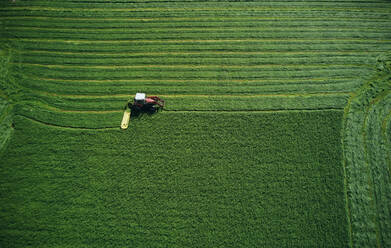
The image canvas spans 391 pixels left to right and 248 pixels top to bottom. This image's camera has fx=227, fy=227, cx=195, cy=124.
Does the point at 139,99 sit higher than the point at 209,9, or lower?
lower

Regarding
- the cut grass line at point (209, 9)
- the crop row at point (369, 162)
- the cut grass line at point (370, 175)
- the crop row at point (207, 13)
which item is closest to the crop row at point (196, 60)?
the crop row at point (369, 162)

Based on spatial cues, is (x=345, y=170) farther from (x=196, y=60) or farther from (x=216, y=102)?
(x=196, y=60)

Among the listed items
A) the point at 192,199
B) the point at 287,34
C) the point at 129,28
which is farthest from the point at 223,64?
the point at 192,199

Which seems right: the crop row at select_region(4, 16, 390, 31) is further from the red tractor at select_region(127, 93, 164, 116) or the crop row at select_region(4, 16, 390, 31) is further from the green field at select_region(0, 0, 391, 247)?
the red tractor at select_region(127, 93, 164, 116)

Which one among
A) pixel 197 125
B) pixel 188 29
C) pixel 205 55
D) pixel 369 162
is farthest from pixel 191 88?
pixel 369 162

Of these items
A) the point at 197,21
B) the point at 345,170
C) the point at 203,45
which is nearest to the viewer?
the point at 345,170

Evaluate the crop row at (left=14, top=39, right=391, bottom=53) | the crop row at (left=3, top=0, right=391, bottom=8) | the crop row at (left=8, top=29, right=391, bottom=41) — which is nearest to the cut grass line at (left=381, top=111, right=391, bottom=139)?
the crop row at (left=14, top=39, right=391, bottom=53)

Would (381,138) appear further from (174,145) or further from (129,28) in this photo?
(129,28)
